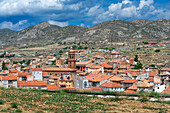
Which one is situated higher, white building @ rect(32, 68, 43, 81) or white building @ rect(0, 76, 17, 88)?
white building @ rect(32, 68, 43, 81)

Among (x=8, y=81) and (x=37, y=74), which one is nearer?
(x=8, y=81)

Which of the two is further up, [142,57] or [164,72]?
[142,57]

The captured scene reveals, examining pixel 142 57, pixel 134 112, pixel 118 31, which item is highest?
pixel 118 31

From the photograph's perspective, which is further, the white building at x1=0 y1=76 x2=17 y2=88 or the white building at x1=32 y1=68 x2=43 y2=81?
the white building at x1=32 y1=68 x2=43 y2=81

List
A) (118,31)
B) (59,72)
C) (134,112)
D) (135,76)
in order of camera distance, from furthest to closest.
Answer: (118,31), (59,72), (135,76), (134,112)

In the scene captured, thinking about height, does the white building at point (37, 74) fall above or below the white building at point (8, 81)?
above

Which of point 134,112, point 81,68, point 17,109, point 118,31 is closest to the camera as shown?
point 17,109

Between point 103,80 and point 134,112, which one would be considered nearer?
point 134,112

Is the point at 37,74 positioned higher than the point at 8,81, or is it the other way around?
the point at 37,74

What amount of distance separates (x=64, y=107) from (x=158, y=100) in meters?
8.35

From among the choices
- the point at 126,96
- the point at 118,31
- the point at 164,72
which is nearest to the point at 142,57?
the point at 164,72

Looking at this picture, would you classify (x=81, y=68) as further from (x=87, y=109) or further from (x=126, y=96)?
(x=87, y=109)

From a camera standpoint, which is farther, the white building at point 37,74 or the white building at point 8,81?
the white building at point 37,74

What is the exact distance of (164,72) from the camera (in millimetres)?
63562
